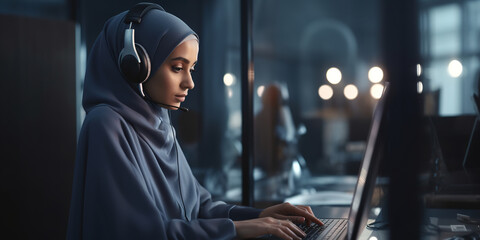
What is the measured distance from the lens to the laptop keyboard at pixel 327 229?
96 cm

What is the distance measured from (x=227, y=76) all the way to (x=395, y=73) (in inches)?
209

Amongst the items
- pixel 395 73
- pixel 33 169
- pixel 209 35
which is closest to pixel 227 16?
pixel 209 35

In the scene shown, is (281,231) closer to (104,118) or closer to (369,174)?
(369,174)

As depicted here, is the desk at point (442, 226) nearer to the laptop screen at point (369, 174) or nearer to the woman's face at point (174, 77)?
the laptop screen at point (369, 174)

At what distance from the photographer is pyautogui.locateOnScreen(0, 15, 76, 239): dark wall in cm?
183

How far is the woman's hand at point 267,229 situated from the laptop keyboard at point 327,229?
5 cm

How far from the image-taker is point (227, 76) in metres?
5.73

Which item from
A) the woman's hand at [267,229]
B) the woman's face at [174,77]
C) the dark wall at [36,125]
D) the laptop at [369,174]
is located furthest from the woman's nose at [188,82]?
the dark wall at [36,125]

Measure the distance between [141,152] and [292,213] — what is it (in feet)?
1.27

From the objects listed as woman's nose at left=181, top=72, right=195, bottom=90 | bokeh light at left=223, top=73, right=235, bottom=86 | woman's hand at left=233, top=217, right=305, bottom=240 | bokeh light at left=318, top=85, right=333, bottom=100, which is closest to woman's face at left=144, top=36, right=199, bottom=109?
woman's nose at left=181, top=72, right=195, bottom=90

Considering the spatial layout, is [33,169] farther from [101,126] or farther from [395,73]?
[395,73]

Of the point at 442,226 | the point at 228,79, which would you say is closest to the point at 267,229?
the point at 442,226

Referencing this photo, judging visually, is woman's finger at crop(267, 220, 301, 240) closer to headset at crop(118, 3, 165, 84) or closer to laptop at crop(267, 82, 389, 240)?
laptop at crop(267, 82, 389, 240)

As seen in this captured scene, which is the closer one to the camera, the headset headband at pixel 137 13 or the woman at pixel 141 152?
the woman at pixel 141 152
